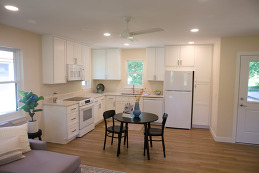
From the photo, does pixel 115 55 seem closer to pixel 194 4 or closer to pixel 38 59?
pixel 38 59

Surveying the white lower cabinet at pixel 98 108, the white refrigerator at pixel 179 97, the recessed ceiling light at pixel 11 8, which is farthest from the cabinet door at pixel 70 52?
the white refrigerator at pixel 179 97

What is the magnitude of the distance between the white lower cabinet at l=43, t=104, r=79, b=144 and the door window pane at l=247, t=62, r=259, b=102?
4.20 metres

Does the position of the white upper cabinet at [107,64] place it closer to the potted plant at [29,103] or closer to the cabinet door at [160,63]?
the cabinet door at [160,63]

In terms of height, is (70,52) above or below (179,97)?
above

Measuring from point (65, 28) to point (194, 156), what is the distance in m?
3.64

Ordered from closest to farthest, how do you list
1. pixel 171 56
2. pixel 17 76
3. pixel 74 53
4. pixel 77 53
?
pixel 17 76 < pixel 74 53 < pixel 77 53 < pixel 171 56

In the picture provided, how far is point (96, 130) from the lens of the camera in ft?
16.0

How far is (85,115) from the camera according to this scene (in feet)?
14.8

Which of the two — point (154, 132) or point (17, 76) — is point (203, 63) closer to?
point (154, 132)

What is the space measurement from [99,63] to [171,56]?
8.25ft

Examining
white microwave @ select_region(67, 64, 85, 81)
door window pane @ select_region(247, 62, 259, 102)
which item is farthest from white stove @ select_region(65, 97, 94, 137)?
door window pane @ select_region(247, 62, 259, 102)

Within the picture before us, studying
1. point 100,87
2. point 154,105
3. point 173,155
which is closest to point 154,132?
point 173,155

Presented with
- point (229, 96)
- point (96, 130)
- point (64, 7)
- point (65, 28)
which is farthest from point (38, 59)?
point (229, 96)

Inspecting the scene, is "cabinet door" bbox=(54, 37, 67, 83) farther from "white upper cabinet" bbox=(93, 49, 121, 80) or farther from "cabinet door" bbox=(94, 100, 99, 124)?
"white upper cabinet" bbox=(93, 49, 121, 80)
